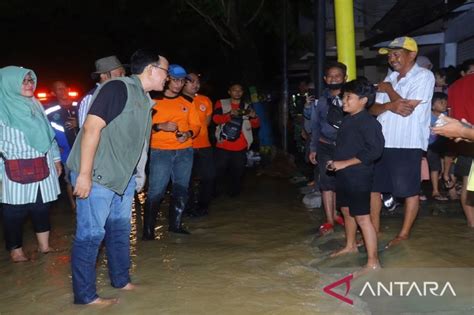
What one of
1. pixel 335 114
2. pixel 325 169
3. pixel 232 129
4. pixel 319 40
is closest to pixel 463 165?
pixel 325 169

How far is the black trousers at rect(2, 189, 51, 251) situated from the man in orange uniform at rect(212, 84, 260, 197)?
11.4 ft

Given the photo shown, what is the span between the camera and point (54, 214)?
8.09m

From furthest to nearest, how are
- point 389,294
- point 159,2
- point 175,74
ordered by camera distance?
point 159,2
point 175,74
point 389,294

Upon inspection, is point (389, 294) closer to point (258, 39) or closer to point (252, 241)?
point (252, 241)

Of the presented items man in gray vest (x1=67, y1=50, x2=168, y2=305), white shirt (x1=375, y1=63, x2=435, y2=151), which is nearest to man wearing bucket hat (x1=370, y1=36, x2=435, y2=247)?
white shirt (x1=375, y1=63, x2=435, y2=151)

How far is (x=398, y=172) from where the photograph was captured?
5.34 metres

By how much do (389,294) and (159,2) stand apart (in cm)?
1803

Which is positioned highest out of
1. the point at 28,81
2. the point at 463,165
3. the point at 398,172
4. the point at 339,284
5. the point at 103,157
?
the point at 28,81

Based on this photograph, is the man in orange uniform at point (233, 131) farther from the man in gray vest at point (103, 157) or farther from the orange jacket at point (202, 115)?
the man in gray vest at point (103, 157)

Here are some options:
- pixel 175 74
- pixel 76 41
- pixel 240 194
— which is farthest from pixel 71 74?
pixel 175 74

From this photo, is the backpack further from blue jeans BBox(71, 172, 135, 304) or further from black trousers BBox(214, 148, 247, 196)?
blue jeans BBox(71, 172, 135, 304)

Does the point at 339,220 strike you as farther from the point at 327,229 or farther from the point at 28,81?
the point at 28,81

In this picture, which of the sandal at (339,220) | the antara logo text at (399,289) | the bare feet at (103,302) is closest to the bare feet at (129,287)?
the bare feet at (103,302)

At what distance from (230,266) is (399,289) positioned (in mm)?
1589
